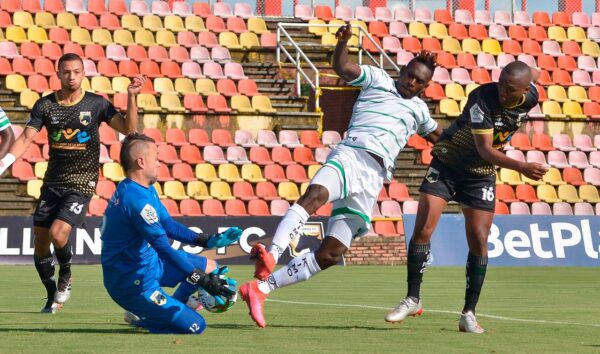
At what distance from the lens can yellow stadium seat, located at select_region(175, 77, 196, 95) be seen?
25797 millimetres

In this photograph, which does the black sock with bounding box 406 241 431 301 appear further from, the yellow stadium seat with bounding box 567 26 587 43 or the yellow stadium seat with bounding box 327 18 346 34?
the yellow stadium seat with bounding box 567 26 587 43

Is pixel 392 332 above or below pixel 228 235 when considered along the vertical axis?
below

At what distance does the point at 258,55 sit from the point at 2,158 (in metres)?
18.6

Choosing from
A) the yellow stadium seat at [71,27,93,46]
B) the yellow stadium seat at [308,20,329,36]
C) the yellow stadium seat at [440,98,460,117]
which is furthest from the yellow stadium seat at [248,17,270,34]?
the yellow stadium seat at [440,98,460,117]

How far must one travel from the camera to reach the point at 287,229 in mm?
8469

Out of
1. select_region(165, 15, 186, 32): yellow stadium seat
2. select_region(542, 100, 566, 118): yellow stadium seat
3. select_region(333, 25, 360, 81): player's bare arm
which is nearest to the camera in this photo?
select_region(333, 25, 360, 81): player's bare arm

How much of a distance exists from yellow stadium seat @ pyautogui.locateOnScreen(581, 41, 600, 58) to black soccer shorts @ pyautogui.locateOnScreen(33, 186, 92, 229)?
73.7ft

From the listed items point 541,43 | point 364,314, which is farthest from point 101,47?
point 364,314

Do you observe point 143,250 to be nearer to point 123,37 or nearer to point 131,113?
point 131,113

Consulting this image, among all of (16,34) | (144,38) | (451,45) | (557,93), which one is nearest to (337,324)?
(16,34)

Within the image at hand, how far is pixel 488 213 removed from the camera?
9180 mm

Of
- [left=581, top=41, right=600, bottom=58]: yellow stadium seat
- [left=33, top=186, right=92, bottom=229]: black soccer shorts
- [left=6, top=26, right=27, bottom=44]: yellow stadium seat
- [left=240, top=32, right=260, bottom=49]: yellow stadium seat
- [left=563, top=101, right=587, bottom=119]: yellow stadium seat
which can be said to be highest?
[left=6, top=26, right=27, bottom=44]: yellow stadium seat

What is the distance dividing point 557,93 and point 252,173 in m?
8.96

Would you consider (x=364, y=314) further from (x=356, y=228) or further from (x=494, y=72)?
(x=494, y=72)
